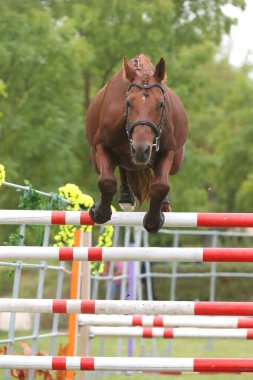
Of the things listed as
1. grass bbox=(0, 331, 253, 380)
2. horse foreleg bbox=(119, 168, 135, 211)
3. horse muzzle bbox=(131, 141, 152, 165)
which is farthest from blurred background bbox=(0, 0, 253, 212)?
horse muzzle bbox=(131, 141, 152, 165)

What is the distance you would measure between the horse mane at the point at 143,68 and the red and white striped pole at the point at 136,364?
5.78ft

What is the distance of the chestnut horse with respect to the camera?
5.44 meters

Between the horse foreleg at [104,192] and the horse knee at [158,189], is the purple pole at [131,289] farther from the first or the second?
the horse knee at [158,189]

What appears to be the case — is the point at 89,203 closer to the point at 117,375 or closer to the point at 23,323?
the point at 117,375

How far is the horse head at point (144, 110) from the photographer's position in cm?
529

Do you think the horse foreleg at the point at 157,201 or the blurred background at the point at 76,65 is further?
the blurred background at the point at 76,65

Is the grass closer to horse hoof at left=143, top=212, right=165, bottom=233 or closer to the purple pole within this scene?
the purple pole

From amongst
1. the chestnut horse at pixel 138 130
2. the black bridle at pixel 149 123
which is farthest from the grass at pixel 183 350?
the black bridle at pixel 149 123

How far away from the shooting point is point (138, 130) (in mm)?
5348

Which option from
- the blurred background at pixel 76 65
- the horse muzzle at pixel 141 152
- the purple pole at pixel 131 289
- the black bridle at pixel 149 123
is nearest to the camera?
the horse muzzle at pixel 141 152

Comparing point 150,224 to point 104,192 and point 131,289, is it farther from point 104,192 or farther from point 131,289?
point 131,289

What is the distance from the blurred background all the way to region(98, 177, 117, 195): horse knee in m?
12.3

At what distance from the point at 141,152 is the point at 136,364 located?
1.49m

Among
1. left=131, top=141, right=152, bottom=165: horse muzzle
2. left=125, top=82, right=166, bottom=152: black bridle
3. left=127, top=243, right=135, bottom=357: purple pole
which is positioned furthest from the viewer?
left=127, top=243, right=135, bottom=357: purple pole
